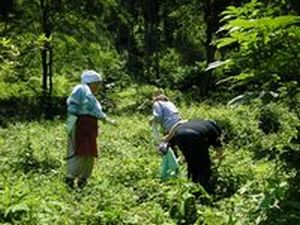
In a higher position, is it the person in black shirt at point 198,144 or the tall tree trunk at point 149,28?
the person in black shirt at point 198,144

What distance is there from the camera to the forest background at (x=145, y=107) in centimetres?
552

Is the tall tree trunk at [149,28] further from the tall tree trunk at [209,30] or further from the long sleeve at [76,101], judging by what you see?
the long sleeve at [76,101]

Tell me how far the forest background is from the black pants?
0.30m

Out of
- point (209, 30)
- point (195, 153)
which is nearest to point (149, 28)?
point (209, 30)

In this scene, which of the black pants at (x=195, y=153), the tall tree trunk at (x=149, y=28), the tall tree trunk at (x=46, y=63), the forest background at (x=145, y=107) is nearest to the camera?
the forest background at (x=145, y=107)

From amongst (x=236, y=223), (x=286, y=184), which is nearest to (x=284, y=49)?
(x=286, y=184)

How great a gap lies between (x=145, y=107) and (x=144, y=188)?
16150 millimetres

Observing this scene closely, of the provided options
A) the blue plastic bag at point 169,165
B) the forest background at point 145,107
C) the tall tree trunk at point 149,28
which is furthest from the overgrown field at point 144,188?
the tall tree trunk at point 149,28

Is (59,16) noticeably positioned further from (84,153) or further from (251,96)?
(251,96)

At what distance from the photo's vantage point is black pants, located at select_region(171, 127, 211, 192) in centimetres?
1064

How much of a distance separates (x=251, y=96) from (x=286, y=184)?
0.92 meters

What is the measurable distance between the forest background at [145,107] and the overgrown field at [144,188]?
0.02 m

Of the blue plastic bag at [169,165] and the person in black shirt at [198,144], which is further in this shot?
the blue plastic bag at [169,165]

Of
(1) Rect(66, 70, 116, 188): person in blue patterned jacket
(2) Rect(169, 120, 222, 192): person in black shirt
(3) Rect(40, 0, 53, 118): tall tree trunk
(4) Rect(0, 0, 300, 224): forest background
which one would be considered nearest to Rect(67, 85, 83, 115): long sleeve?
(1) Rect(66, 70, 116, 188): person in blue patterned jacket
